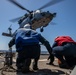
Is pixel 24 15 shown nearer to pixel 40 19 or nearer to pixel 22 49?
pixel 40 19

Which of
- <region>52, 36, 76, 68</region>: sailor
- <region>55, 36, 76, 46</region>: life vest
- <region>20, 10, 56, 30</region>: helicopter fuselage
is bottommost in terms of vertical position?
<region>52, 36, 76, 68</region>: sailor

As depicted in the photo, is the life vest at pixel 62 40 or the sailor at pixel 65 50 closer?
the sailor at pixel 65 50

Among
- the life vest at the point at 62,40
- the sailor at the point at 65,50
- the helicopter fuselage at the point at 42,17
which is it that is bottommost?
the sailor at the point at 65,50

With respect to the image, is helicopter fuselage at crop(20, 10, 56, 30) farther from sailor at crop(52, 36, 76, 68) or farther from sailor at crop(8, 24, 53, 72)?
sailor at crop(8, 24, 53, 72)

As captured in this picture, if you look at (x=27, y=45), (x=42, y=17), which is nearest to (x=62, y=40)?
(x=27, y=45)

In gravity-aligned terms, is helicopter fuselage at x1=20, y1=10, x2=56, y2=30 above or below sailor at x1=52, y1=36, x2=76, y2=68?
above

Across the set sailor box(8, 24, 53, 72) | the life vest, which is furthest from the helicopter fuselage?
sailor box(8, 24, 53, 72)

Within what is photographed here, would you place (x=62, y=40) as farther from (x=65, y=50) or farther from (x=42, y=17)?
(x=42, y=17)

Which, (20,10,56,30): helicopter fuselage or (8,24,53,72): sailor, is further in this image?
(20,10,56,30): helicopter fuselage

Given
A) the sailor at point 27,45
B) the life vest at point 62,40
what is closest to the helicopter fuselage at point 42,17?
the life vest at point 62,40

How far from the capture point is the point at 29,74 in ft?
14.9

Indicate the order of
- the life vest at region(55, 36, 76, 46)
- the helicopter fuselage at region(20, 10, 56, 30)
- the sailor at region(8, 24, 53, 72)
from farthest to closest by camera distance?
1. the helicopter fuselage at region(20, 10, 56, 30)
2. the life vest at region(55, 36, 76, 46)
3. the sailor at region(8, 24, 53, 72)

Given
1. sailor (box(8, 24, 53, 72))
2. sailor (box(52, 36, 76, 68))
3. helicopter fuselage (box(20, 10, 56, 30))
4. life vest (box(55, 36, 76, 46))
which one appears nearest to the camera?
sailor (box(8, 24, 53, 72))

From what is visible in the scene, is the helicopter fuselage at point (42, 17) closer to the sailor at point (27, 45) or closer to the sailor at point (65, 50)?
the sailor at point (65, 50)
